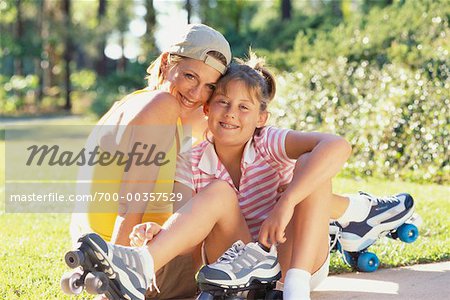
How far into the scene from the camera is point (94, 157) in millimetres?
3492

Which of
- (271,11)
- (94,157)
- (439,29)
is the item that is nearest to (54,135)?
(439,29)

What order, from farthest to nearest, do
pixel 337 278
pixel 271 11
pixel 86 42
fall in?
pixel 271 11
pixel 86 42
pixel 337 278

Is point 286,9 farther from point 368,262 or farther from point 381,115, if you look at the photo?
point 368,262

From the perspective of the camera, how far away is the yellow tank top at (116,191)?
3363 millimetres

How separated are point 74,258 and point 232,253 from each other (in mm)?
685

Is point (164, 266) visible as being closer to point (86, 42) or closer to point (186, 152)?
point (186, 152)

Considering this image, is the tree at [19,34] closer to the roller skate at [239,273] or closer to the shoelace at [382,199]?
the shoelace at [382,199]

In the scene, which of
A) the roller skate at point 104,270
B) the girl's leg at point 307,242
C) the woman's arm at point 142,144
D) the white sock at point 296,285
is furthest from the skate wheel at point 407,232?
the roller skate at point 104,270

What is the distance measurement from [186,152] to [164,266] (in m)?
0.55

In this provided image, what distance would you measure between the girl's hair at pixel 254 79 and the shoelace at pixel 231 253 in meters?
0.71

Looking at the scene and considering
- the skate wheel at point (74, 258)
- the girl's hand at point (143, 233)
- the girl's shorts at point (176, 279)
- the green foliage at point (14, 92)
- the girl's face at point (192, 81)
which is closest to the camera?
the skate wheel at point (74, 258)

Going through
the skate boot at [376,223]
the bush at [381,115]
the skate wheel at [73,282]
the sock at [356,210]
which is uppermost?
the skate wheel at [73,282]

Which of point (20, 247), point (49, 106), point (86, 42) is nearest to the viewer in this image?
point (20, 247)

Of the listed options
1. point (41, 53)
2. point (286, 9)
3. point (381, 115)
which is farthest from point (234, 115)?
point (41, 53)
